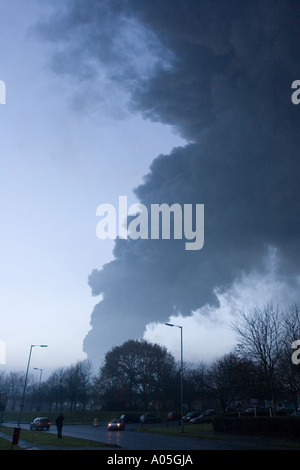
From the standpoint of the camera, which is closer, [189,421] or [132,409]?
[189,421]

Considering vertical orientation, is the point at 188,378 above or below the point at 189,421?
above

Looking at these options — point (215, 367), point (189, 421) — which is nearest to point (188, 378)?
point (215, 367)

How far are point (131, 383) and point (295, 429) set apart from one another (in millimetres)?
62849

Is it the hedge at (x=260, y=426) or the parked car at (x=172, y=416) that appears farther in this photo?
the parked car at (x=172, y=416)

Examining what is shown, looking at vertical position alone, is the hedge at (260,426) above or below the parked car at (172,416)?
above

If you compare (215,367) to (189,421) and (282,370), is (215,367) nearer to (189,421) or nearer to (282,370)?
(189,421)

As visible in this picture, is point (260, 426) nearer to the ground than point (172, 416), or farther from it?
farther from it

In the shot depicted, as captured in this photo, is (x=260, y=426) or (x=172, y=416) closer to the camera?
(x=260, y=426)

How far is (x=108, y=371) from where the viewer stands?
89312mm

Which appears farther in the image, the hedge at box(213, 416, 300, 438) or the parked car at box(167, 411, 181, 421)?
the parked car at box(167, 411, 181, 421)

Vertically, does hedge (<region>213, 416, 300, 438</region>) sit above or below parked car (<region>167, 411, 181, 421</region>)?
above
